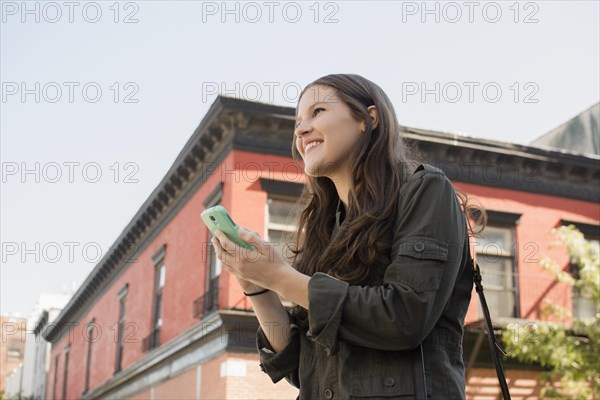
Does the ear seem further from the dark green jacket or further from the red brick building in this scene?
the red brick building

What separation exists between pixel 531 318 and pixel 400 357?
1722 centimetres

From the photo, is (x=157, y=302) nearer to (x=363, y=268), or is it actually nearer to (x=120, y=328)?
(x=120, y=328)

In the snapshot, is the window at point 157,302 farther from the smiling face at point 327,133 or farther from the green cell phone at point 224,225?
the green cell phone at point 224,225

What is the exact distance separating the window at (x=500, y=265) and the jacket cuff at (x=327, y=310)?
1624cm

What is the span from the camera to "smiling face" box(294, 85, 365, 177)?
245 cm

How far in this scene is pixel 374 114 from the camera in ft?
8.22

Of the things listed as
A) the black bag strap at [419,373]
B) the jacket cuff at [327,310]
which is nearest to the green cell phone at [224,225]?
the jacket cuff at [327,310]

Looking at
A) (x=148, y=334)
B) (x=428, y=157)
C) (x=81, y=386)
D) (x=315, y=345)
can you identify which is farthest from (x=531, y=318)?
(x=81, y=386)

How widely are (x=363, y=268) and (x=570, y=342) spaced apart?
15048 mm

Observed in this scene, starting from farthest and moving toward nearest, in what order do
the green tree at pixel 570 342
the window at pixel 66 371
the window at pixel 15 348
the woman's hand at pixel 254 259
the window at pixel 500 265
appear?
the window at pixel 15 348
the window at pixel 66 371
the window at pixel 500 265
the green tree at pixel 570 342
the woman's hand at pixel 254 259

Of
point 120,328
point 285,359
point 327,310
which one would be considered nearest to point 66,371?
point 120,328

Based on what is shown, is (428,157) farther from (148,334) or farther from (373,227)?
(373,227)

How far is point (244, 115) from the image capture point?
17250mm

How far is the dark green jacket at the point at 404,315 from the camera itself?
1.98 m
